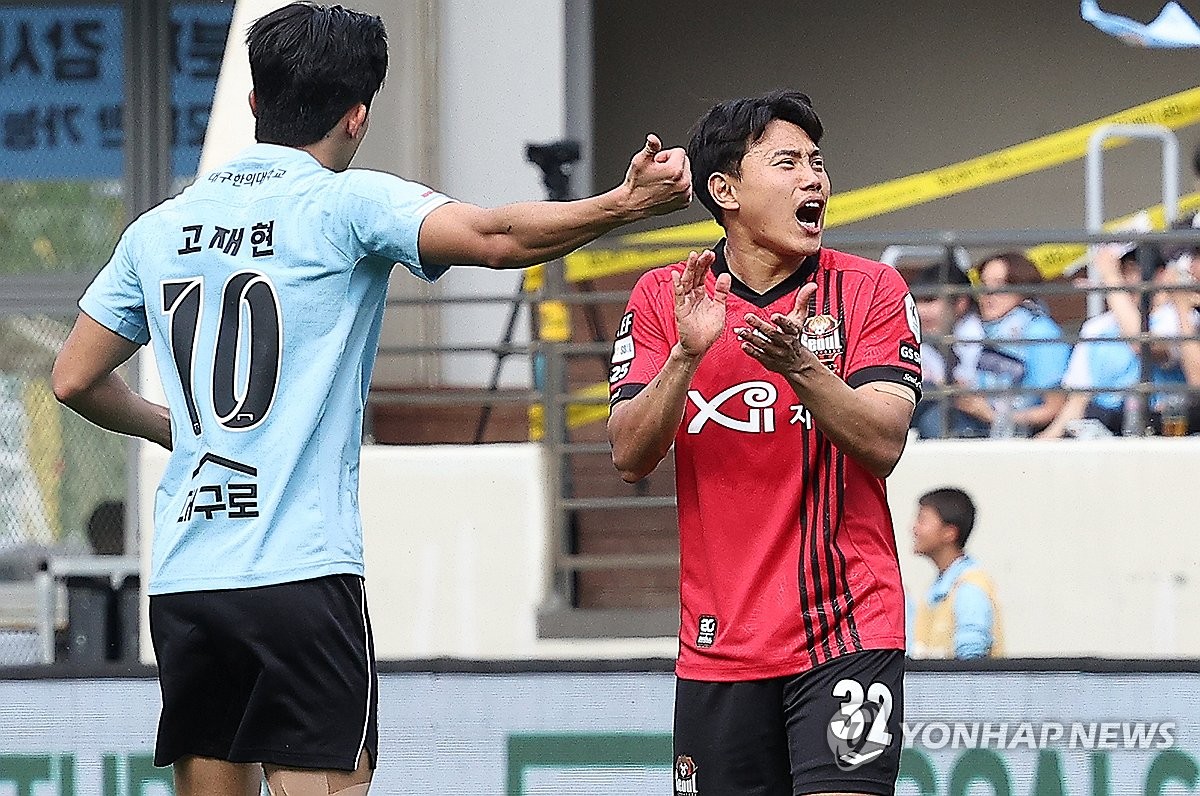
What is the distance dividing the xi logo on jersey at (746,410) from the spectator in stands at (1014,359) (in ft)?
18.5

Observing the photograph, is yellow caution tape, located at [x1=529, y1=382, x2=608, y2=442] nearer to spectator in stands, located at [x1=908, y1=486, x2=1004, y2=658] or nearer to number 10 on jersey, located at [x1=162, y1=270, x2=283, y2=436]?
spectator in stands, located at [x1=908, y1=486, x2=1004, y2=658]

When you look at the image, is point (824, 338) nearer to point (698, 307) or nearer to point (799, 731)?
point (698, 307)

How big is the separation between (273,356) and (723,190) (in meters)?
1.03

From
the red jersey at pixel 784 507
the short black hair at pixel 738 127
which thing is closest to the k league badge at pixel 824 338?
the red jersey at pixel 784 507

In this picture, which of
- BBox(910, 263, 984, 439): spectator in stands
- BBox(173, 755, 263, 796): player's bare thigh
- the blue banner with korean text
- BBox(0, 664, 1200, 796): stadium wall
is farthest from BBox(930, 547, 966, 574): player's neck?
the blue banner with korean text

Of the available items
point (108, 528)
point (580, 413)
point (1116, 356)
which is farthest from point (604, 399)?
point (108, 528)

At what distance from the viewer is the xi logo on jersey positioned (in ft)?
12.7

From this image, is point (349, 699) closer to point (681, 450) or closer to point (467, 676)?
point (681, 450)

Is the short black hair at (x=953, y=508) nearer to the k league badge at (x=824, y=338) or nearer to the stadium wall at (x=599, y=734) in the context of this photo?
the stadium wall at (x=599, y=734)

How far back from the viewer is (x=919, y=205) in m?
13.6

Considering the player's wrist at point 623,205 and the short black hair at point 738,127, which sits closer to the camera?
the player's wrist at point 623,205

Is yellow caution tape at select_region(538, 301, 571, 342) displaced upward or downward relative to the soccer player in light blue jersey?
upward

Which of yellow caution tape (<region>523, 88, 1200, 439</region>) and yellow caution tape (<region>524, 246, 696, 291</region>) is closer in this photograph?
yellow caution tape (<region>524, 246, 696, 291</region>)

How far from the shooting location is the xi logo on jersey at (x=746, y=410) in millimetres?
3883
